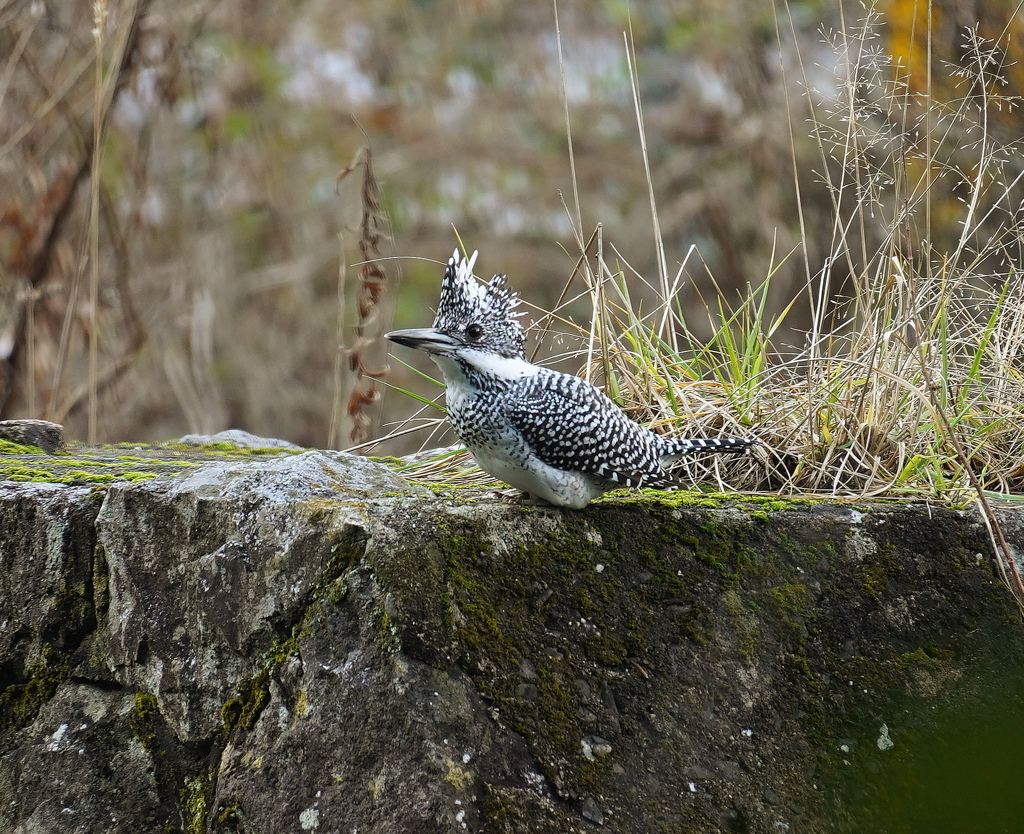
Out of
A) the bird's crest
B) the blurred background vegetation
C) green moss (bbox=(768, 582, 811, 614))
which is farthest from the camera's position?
the blurred background vegetation

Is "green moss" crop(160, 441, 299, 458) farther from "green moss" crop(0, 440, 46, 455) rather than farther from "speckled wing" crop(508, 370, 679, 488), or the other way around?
"speckled wing" crop(508, 370, 679, 488)

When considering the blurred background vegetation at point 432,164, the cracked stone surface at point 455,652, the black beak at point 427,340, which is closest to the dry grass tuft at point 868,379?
the cracked stone surface at point 455,652

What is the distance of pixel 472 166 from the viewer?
417 inches

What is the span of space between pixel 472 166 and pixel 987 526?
28.8ft

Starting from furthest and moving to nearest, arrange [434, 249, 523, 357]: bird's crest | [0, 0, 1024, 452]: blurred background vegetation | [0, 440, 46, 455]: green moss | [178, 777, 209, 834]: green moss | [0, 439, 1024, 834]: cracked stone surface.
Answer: [0, 0, 1024, 452]: blurred background vegetation
[0, 440, 46, 455]: green moss
[434, 249, 523, 357]: bird's crest
[178, 777, 209, 834]: green moss
[0, 439, 1024, 834]: cracked stone surface

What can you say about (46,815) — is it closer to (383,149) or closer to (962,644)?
(962,644)

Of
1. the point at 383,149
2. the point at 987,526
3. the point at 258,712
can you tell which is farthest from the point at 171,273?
the point at 987,526

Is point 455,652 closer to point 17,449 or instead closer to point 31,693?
point 31,693

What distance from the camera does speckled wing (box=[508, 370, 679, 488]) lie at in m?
2.59

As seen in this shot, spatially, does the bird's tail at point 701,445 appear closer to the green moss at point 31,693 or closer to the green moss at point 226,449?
the green moss at point 226,449

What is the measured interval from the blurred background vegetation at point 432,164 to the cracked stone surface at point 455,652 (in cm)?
380

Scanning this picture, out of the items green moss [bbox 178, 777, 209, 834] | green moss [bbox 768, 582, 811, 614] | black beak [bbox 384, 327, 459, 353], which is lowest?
green moss [bbox 178, 777, 209, 834]

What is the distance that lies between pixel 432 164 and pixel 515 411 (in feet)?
27.8

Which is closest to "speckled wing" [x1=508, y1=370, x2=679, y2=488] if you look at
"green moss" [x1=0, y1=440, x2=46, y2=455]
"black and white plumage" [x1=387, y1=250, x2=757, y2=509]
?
"black and white plumage" [x1=387, y1=250, x2=757, y2=509]
